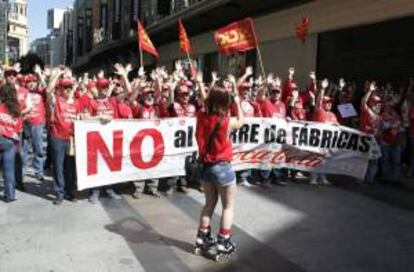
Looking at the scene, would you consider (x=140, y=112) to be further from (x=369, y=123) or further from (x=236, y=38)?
(x=369, y=123)

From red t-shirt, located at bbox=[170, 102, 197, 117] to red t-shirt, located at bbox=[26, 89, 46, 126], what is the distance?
273 centimetres

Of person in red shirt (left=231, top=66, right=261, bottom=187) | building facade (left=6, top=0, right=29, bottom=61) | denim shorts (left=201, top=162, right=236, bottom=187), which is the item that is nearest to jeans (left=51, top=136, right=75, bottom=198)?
person in red shirt (left=231, top=66, right=261, bottom=187)

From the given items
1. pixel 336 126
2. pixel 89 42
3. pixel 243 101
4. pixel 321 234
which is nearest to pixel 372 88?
pixel 336 126

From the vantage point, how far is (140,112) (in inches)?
400

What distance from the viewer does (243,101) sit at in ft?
36.7

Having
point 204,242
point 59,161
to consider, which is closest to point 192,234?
point 204,242

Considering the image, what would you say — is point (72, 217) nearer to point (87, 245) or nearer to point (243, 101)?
point (87, 245)

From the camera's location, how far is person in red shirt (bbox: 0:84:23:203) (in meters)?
9.30

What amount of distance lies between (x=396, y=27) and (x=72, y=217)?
388 inches

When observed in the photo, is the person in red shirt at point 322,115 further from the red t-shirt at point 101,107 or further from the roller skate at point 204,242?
the roller skate at point 204,242

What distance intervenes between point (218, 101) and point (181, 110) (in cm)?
375

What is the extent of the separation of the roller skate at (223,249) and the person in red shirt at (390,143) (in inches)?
223

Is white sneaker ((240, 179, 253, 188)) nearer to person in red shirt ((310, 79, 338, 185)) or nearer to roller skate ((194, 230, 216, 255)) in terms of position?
person in red shirt ((310, 79, 338, 185))

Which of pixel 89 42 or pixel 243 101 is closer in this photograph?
pixel 243 101
